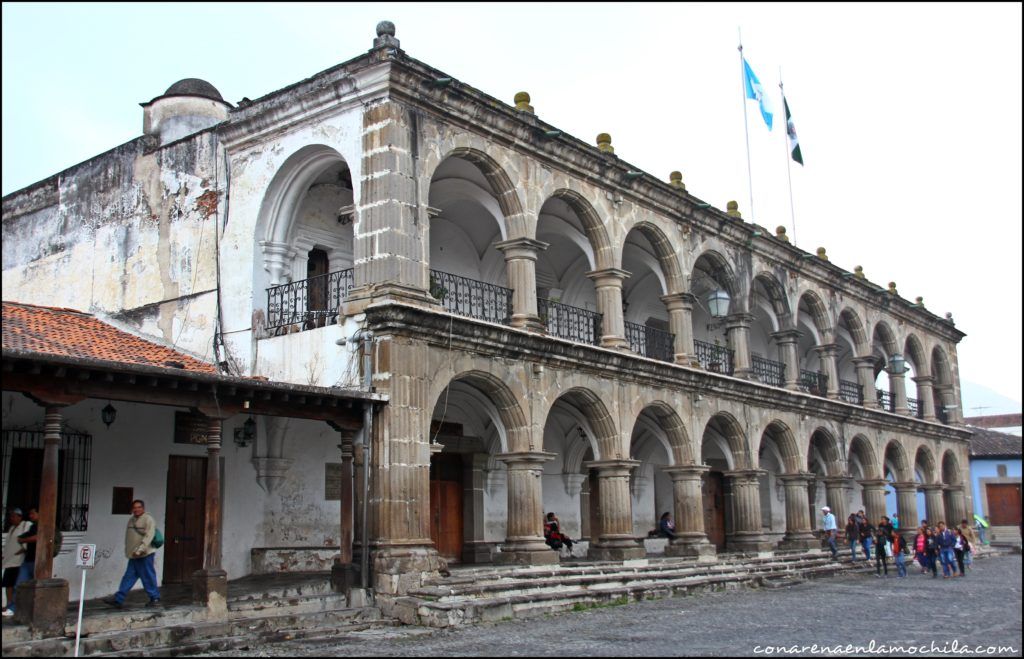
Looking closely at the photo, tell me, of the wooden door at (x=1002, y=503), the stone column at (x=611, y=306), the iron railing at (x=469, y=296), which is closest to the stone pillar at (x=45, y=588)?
the iron railing at (x=469, y=296)

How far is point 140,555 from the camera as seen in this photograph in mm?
12219

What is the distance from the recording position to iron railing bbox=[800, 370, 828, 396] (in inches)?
1031

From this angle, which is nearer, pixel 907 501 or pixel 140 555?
pixel 140 555

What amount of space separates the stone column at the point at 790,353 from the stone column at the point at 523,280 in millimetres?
9286

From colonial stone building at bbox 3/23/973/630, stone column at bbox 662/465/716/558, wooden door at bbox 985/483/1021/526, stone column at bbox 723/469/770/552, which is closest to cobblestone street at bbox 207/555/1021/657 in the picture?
colonial stone building at bbox 3/23/973/630

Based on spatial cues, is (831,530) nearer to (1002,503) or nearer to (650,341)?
(650,341)

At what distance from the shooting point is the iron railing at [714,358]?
22469mm

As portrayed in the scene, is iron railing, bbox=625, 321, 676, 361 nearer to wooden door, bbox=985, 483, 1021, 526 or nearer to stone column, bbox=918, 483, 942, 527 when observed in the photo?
stone column, bbox=918, 483, 942, 527

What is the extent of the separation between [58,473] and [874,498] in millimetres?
20842

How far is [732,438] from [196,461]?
37.0ft

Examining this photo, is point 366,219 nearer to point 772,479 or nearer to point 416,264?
point 416,264


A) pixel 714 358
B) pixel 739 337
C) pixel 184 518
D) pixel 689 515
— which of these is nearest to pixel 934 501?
pixel 714 358

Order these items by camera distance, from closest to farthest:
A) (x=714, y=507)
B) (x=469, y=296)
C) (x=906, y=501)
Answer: (x=469, y=296) < (x=714, y=507) < (x=906, y=501)

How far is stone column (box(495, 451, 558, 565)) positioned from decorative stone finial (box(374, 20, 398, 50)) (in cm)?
642
